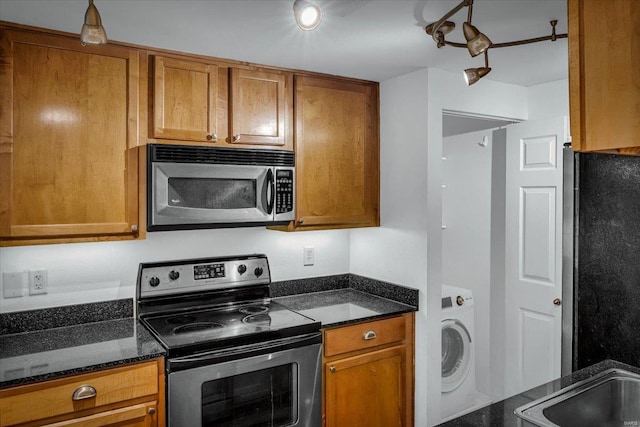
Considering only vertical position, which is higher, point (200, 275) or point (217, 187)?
point (217, 187)

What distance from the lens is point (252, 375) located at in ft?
7.20

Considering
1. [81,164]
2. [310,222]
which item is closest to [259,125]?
[310,222]

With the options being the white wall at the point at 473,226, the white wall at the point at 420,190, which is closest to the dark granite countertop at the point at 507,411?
the white wall at the point at 420,190

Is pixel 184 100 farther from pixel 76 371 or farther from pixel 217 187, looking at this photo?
pixel 76 371

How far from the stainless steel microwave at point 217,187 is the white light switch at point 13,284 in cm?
62

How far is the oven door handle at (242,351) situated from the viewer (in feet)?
6.57

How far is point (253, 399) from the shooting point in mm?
2201

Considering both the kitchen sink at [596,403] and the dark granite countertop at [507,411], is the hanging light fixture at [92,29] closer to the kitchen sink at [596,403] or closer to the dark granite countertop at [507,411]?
the dark granite countertop at [507,411]

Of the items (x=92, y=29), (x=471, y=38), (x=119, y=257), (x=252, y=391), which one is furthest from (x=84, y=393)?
(x=471, y=38)

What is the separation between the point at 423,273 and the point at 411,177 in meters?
0.55

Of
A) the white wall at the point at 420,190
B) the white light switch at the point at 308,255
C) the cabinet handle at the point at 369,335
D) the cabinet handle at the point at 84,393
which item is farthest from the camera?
the white light switch at the point at 308,255

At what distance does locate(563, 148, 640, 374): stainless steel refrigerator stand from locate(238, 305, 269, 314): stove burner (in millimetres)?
1466

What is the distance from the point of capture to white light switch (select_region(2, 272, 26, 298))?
7.23 feet

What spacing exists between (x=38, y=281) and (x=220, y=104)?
3.98 feet
